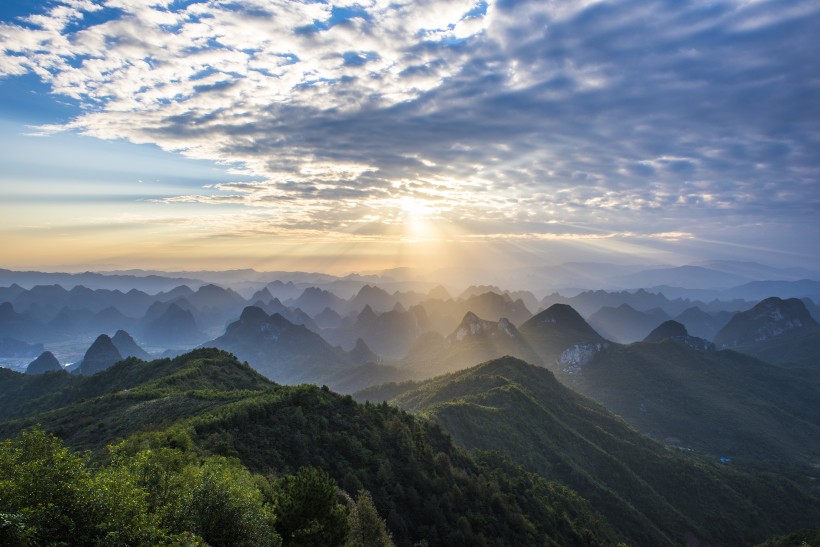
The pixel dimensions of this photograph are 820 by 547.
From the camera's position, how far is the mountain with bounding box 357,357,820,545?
103m

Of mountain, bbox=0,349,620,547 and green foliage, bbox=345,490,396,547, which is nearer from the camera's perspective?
green foliage, bbox=345,490,396,547

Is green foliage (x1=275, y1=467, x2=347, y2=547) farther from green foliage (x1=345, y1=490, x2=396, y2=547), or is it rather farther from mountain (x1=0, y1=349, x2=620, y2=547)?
green foliage (x1=345, y1=490, x2=396, y2=547)

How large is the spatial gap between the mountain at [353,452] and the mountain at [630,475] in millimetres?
17018

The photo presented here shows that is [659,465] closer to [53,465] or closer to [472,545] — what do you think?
[472,545]

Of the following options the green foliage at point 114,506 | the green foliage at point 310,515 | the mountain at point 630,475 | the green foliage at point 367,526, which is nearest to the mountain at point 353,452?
the green foliage at point 310,515

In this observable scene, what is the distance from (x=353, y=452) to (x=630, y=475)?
3754 inches

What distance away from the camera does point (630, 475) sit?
115 metres

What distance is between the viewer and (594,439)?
439ft

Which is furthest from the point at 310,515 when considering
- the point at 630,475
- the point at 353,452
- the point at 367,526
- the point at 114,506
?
the point at 630,475

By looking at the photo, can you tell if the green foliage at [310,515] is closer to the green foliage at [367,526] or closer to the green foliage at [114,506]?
the green foliage at [114,506]

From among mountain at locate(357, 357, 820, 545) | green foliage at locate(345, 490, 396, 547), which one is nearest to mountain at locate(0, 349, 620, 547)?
green foliage at locate(345, 490, 396, 547)

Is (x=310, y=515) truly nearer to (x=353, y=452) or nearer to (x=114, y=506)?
(x=114, y=506)

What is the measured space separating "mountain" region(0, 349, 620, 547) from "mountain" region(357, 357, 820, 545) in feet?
55.8

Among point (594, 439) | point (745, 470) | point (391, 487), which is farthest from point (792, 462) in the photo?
point (391, 487)
